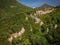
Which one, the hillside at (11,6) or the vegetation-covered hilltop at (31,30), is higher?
the hillside at (11,6)

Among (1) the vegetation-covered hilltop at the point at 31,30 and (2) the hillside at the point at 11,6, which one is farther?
(2) the hillside at the point at 11,6

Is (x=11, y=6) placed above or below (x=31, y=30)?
above

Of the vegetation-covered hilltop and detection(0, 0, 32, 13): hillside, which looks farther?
detection(0, 0, 32, 13): hillside

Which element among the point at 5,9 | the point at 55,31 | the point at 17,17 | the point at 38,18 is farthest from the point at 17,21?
the point at 5,9

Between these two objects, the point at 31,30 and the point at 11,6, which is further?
the point at 11,6

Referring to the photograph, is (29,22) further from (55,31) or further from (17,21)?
(55,31)

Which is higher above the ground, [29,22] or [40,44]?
[29,22]

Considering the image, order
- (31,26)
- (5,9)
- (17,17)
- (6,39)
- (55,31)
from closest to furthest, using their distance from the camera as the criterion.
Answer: (6,39), (55,31), (31,26), (17,17), (5,9)

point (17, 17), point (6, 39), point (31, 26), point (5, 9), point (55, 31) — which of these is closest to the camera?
point (6, 39)

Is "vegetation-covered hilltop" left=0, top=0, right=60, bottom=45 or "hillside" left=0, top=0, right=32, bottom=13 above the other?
"hillside" left=0, top=0, right=32, bottom=13

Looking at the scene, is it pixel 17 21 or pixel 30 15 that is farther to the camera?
pixel 30 15
